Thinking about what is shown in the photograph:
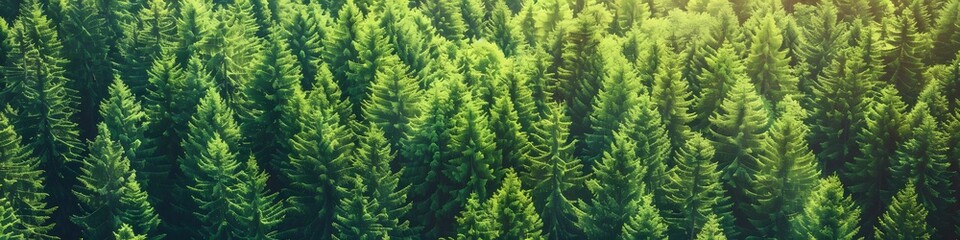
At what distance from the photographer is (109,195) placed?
4725 cm

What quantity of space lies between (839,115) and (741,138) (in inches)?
370

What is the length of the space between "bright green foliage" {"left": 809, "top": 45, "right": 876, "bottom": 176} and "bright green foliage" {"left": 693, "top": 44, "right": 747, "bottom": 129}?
5.79 metres

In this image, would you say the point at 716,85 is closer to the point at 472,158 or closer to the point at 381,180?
the point at 472,158

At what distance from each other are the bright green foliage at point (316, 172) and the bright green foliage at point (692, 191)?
16.2m

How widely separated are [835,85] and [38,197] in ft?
146

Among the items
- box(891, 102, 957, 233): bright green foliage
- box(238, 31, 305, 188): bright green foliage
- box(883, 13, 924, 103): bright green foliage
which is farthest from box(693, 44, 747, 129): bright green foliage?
box(238, 31, 305, 188): bright green foliage

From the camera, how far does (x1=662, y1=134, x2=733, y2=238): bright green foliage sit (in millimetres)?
49219

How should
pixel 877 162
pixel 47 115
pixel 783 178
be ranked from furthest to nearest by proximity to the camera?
pixel 877 162
pixel 47 115
pixel 783 178

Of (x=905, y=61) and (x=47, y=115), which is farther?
(x=905, y=61)

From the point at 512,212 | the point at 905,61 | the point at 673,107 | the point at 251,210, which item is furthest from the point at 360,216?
the point at 905,61

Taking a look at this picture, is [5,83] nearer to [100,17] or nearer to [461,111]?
[100,17]

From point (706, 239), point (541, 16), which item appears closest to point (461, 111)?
point (706, 239)

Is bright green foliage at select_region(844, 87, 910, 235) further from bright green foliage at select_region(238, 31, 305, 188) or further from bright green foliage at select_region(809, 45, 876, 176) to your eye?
bright green foliage at select_region(238, 31, 305, 188)

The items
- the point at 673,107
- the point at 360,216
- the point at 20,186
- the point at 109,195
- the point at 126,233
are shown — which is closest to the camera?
the point at 126,233
